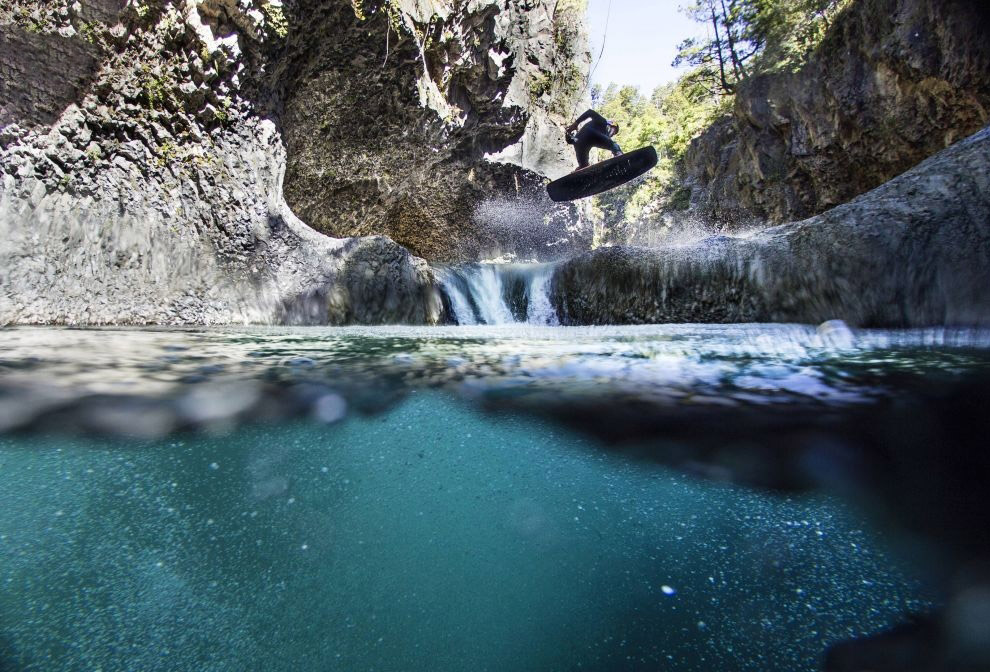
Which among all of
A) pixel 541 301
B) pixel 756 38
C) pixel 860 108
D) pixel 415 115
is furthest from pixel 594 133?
pixel 756 38

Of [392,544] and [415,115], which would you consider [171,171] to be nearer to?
[415,115]

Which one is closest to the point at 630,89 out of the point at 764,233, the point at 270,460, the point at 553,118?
the point at 553,118

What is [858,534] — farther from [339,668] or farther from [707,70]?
[707,70]

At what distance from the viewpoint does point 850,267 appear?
3.81 metres

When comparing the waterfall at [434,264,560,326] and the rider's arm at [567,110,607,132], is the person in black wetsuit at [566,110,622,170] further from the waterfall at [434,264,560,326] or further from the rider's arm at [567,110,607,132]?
the waterfall at [434,264,560,326]

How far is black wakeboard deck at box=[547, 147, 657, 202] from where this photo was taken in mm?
6676

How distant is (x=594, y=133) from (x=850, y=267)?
4.00 metres

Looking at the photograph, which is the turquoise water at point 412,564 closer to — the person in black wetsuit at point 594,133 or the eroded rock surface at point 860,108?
the person in black wetsuit at point 594,133

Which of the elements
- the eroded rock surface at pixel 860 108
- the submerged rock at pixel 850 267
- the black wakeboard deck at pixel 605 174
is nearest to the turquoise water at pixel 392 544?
the submerged rock at pixel 850 267

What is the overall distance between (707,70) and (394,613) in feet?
69.4

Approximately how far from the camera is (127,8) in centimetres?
441

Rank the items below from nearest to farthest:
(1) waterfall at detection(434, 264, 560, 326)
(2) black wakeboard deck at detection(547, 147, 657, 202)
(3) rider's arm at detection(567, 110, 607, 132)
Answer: (3) rider's arm at detection(567, 110, 607, 132) → (1) waterfall at detection(434, 264, 560, 326) → (2) black wakeboard deck at detection(547, 147, 657, 202)

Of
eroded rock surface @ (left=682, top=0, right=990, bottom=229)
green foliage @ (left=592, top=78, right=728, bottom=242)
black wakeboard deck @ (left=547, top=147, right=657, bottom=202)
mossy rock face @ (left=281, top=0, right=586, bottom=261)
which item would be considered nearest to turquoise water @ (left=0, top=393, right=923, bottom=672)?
black wakeboard deck @ (left=547, top=147, right=657, bottom=202)

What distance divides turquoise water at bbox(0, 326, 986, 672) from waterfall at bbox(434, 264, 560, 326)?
4.93 meters
